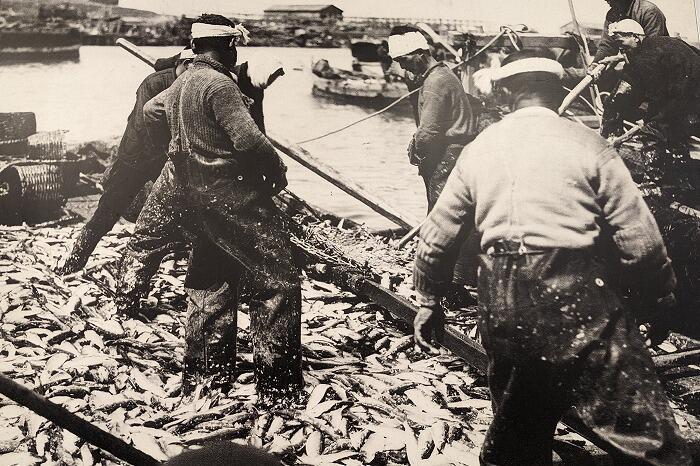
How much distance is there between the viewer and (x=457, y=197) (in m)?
1.76

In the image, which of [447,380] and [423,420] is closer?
[423,420]

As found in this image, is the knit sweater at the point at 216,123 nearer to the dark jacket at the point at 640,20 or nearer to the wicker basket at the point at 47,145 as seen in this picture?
the wicker basket at the point at 47,145

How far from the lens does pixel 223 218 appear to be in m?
2.02

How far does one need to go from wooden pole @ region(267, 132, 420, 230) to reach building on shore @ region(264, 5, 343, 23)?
1.36 ft

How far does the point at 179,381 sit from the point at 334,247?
811mm

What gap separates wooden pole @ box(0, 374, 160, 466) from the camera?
156 centimetres

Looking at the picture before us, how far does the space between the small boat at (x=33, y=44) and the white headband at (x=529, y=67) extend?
146 centimetres

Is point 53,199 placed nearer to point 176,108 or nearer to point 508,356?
point 176,108

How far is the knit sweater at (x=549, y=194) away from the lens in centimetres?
164

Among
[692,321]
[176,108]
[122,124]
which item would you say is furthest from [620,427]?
[122,124]

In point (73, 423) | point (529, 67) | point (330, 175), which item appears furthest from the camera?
point (330, 175)

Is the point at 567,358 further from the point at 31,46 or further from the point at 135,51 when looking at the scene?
the point at 31,46

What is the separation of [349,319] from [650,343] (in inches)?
41.2

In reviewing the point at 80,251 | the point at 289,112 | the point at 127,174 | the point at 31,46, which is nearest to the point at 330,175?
the point at 289,112
